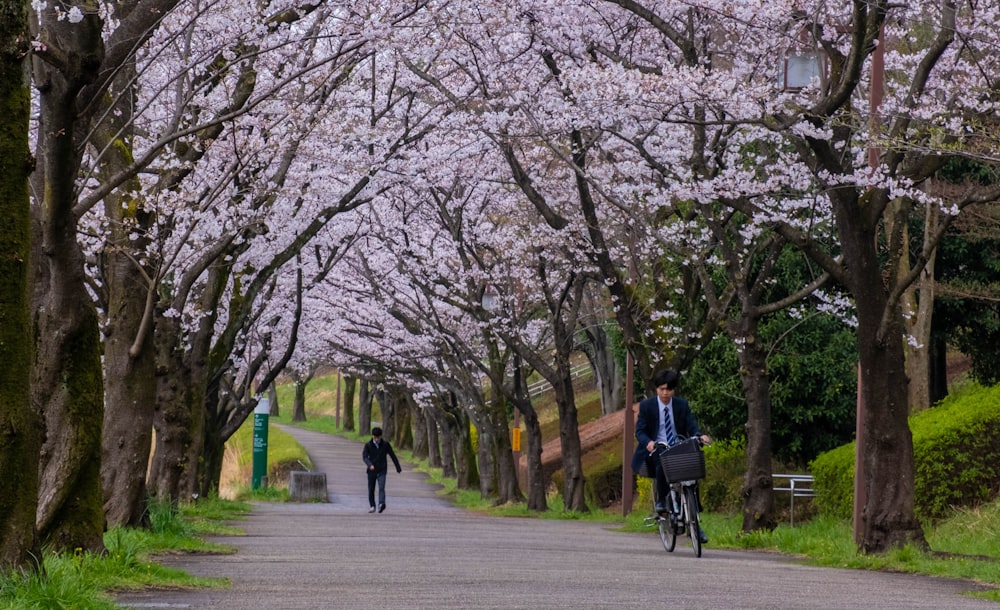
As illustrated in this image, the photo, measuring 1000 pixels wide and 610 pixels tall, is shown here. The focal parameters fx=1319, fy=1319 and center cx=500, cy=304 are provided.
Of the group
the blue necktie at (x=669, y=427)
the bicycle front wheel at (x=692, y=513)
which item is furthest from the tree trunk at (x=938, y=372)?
the blue necktie at (x=669, y=427)

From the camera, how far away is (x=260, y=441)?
35656 mm

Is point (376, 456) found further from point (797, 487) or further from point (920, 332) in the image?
point (920, 332)

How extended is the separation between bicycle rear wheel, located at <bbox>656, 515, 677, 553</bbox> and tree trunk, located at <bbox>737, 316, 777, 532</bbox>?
12.5 ft

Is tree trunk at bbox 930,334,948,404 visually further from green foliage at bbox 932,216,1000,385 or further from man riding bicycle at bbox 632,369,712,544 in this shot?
man riding bicycle at bbox 632,369,712,544

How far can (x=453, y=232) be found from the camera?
26938 millimetres

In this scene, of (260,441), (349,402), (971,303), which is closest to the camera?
(971,303)

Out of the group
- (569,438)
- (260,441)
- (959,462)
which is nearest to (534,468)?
(569,438)

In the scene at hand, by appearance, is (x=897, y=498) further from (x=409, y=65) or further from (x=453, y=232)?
(x=453, y=232)

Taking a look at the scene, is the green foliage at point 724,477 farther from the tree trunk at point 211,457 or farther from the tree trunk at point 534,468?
the tree trunk at point 211,457

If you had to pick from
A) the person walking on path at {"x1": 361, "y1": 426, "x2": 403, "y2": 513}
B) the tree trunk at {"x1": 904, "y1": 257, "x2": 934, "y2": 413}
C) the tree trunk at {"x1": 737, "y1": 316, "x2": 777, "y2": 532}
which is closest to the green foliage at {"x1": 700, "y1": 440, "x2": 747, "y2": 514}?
the tree trunk at {"x1": 904, "y1": 257, "x2": 934, "y2": 413}

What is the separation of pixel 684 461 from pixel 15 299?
Result: 7.06 m

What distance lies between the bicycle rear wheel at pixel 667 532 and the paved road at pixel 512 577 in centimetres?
12

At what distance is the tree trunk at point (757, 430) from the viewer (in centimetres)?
1773

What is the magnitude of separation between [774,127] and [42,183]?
7198 millimetres
